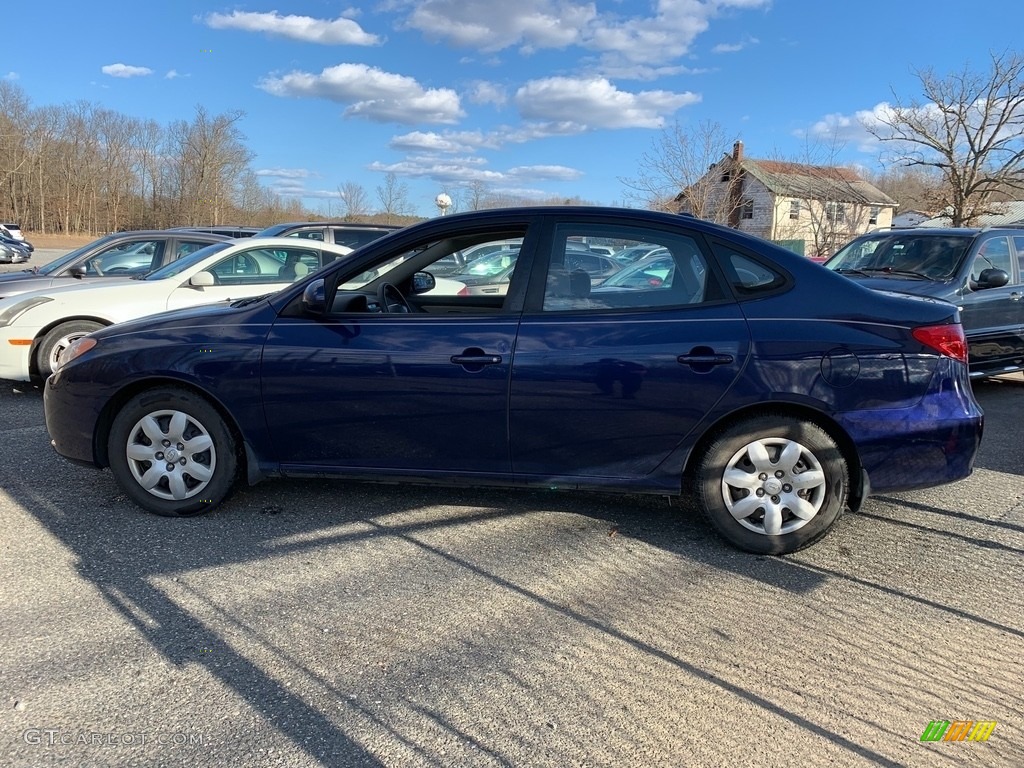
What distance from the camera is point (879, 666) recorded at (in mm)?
2639

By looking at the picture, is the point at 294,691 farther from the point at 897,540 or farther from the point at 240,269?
the point at 240,269

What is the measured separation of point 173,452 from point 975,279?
7385 millimetres

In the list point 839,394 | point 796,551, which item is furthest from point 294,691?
point 839,394

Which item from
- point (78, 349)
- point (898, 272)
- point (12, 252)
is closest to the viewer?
point (78, 349)

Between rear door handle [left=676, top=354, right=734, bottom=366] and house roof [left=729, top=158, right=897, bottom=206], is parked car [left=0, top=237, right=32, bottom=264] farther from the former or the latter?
rear door handle [left=676, top=354, right=734, bottom=366]

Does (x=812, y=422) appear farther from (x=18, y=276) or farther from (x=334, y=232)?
(x=334, y=232)

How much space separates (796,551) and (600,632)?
1.31 metres

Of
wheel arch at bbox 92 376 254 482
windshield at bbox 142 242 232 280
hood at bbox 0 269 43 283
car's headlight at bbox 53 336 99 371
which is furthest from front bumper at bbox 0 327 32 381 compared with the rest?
wheel arch at bbox 92 376 254 482

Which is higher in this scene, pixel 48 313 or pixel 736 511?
pixel 48 313

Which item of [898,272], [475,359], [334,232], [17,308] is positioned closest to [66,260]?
[17,308]

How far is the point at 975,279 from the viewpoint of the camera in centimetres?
699

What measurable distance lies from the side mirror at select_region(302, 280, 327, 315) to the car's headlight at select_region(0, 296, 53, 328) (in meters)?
4.30

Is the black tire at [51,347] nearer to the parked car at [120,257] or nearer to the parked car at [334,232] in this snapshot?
the parked car at [120,257]

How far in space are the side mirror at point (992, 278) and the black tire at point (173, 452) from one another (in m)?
7.10
